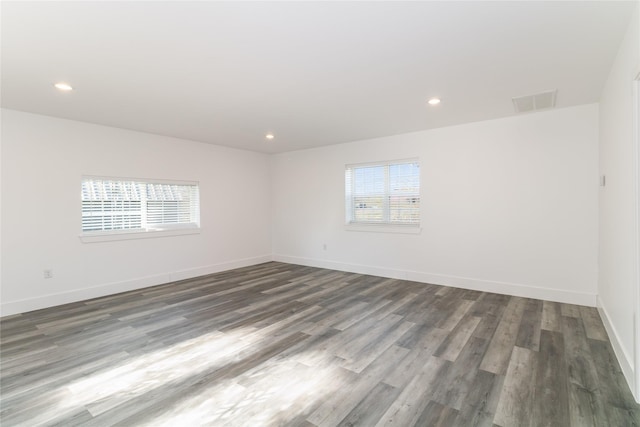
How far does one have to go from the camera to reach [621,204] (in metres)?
2.38

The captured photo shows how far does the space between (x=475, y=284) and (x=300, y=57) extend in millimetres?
3973

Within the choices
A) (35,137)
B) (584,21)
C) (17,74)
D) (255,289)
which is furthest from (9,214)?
(584,21)

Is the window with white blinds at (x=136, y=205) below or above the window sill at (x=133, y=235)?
above

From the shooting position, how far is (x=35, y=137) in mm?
3885

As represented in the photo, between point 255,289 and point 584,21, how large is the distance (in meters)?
4.60

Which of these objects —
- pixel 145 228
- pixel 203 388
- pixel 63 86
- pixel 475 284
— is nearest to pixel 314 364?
pixel 203 388

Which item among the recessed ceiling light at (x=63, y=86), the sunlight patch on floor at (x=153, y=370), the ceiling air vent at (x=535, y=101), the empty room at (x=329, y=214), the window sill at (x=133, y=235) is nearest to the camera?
the empty room at (x=329, y=214)

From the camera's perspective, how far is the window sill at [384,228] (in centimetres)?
506

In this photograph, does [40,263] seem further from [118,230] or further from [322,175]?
[322,175]

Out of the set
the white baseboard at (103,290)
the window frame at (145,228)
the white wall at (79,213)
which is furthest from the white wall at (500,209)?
the window frame at (145,228)

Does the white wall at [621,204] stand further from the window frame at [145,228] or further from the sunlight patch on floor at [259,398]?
the window frame at [145,228]

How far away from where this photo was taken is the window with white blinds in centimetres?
443

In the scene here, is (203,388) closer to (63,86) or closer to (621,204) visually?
(63,86)

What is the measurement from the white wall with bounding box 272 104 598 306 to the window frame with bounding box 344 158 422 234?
0.09 meters
